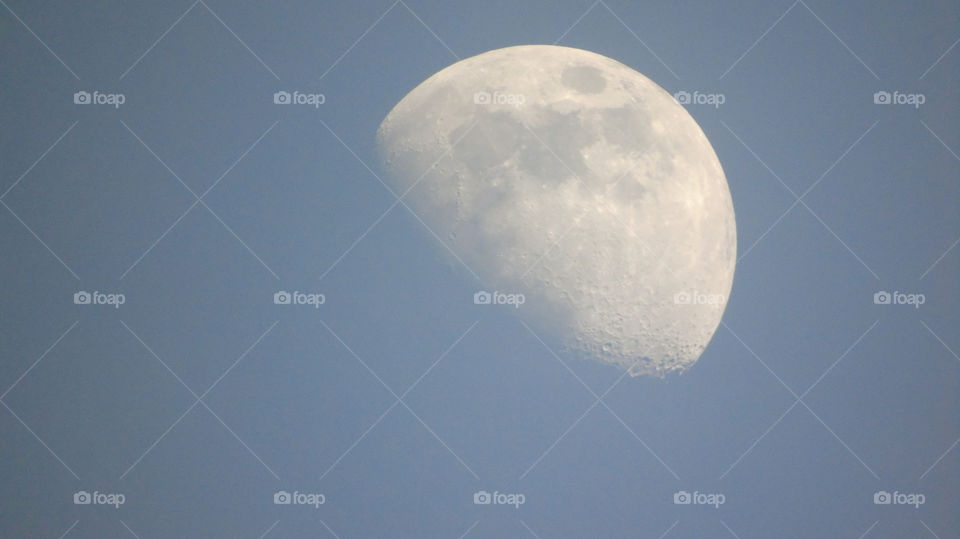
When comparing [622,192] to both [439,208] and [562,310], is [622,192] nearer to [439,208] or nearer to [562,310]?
[562,310]

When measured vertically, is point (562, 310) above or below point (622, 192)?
below

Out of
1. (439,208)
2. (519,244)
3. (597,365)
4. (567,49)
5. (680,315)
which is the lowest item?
(597,365)

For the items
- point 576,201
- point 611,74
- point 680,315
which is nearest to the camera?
point 576,201

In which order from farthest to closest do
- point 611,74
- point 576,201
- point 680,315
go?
1. point 611,74
2. point 680,315
3. point 576,201

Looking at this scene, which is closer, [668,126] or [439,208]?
[439,208]

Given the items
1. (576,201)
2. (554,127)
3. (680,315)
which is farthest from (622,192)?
(680,315)

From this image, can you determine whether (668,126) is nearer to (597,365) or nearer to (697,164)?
(697,164)
